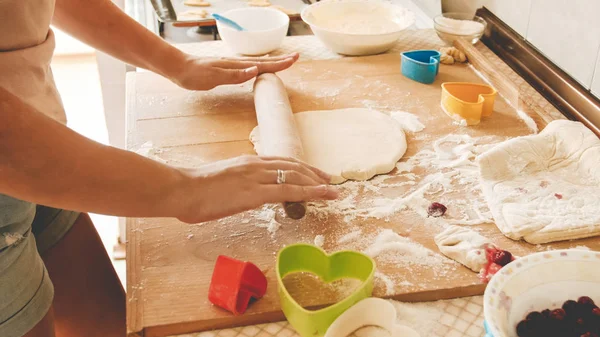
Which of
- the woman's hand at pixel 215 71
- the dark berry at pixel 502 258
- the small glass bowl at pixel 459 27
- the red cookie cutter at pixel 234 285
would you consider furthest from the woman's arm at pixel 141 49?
the dark berry at pixel 502 258

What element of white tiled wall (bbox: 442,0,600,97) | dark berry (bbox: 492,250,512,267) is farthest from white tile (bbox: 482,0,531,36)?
dark berry (bbox: 492,250,512,267)

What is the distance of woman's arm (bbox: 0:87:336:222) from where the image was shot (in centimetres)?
71

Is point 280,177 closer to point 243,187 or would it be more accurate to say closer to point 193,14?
point 243,187

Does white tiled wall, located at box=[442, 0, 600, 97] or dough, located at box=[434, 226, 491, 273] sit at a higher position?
white tiled wall, located at box=[442, 0, 600, 97]

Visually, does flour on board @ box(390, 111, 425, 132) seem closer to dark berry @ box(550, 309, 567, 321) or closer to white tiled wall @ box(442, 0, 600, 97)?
white tiled wall @ box(442, 0, 600, 97)

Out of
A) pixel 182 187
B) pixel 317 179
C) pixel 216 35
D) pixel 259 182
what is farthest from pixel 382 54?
pixel 182 187

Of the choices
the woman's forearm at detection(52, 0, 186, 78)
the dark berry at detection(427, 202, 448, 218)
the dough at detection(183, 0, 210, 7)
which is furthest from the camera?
the dough at detection(183, 0, 210, 7)

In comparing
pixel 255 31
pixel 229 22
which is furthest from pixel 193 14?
pixel 255 31

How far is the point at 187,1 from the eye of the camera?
2020 mm

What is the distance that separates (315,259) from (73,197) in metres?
0.35

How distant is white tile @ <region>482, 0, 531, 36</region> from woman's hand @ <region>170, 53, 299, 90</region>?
68cm

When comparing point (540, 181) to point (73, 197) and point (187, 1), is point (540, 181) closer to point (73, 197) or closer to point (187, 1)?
point (73, 197)

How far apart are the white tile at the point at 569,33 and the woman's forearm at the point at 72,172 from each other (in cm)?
99

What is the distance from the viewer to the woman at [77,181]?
2.39 ft
